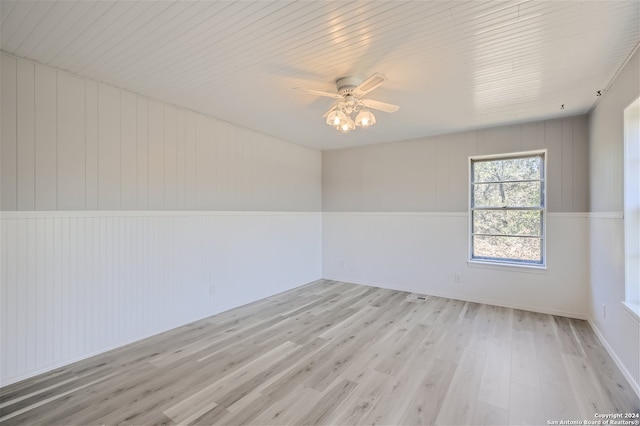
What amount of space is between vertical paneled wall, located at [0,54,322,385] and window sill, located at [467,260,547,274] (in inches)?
128

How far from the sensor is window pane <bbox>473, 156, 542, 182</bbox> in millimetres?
4082

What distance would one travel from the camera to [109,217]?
2.87 metres

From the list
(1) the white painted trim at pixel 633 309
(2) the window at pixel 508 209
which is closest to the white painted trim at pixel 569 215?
(2) the window at pixel 508 209

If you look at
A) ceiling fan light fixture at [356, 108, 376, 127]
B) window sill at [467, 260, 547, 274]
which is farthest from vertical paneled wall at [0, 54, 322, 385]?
window sill at [467, 260, 547, 274]

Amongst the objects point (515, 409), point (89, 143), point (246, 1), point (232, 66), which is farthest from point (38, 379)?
point (515, 409)

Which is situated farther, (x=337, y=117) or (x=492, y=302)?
(x=492, y=302)

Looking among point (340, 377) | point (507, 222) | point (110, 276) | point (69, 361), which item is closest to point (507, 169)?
point (507, 222)

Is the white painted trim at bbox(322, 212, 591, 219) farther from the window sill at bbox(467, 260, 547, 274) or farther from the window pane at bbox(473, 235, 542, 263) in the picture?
the window sill at bbox(467, 260, 547, 274)

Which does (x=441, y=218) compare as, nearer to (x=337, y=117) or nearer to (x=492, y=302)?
(x=492, y=302)

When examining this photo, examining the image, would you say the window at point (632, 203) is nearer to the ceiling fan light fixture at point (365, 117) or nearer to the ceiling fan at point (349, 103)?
the ceiling fan at point (349, 103)

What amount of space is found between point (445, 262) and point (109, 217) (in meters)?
4.45

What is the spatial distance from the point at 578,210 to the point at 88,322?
563 centimetres

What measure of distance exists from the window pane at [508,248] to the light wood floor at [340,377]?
88 centimetres

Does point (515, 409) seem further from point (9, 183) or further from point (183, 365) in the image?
point (9, 183)
